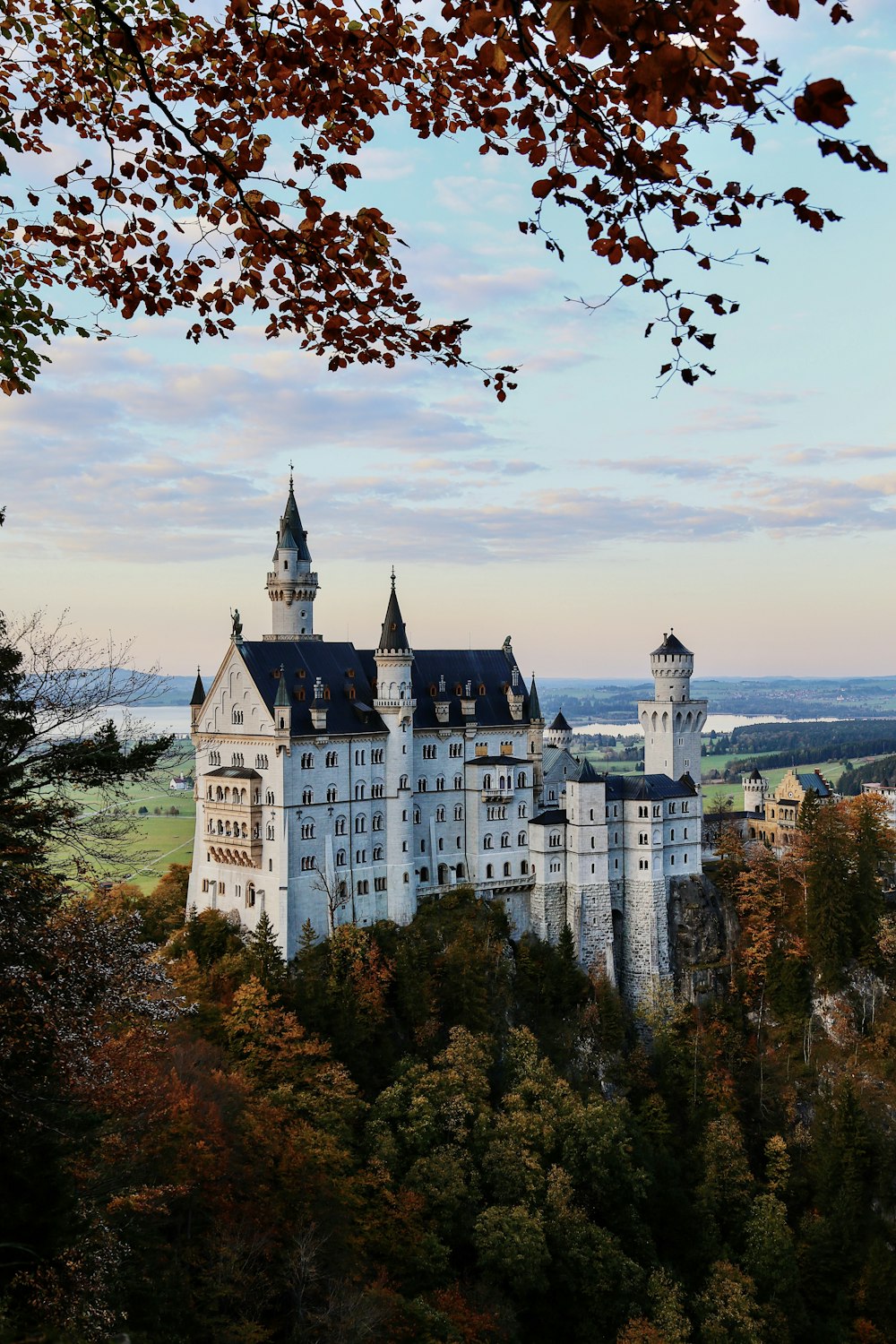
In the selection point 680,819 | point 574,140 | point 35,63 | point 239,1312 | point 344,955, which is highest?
point 35,63

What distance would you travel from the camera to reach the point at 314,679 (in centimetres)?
6266

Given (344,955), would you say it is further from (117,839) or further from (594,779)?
(117,839)

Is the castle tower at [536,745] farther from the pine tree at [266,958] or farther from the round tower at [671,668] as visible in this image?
the pine tree at [266,958]

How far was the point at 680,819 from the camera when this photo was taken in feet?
248

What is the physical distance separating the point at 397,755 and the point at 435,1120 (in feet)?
68.6

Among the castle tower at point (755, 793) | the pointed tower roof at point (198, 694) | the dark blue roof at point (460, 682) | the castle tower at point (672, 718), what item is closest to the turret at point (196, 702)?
the pointed tower roof at point (198, 694)

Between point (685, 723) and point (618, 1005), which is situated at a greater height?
point (685, 723)

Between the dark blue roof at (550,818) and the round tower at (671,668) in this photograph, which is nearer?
the dark blue roof at (550,818)

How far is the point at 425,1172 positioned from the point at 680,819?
1363 inches

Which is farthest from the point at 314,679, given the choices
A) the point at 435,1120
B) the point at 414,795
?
the point at 435,1120

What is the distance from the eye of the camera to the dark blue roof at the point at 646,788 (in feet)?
241

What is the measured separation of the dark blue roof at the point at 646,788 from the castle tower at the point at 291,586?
22.8m

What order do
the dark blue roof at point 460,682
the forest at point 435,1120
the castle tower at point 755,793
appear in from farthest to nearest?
the castle tower at point 755,793, the dark blue roof at point 460,682, the forest at point 435,1120

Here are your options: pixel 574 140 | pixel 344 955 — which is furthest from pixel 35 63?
pixel 344 955
